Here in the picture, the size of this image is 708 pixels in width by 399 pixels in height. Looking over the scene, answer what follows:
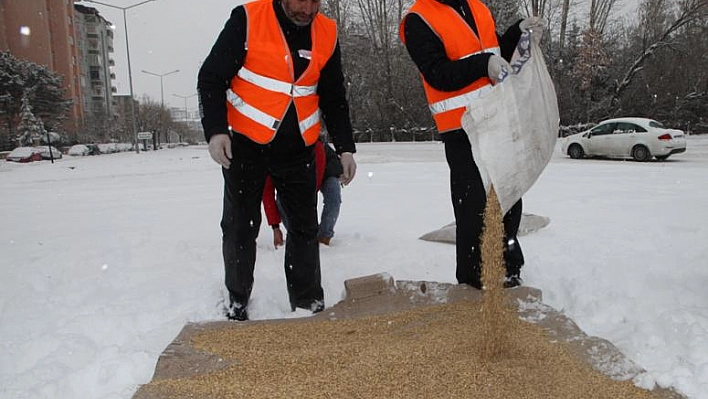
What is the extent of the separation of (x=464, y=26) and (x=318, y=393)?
2.01 metres

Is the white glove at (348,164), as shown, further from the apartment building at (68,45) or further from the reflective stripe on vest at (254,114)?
the apartment building at (68,45)

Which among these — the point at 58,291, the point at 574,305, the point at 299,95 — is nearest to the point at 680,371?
the point at 574,305

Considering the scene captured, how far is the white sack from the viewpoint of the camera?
2.46 m

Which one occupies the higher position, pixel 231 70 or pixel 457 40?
pixel 457 40

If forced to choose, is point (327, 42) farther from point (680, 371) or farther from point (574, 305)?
point (680, 371)

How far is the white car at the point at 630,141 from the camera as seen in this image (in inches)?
597

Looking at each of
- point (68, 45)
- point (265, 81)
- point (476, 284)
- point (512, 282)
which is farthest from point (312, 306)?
point (68, 45)

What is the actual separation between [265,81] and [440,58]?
91 cm

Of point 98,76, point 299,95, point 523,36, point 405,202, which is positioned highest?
point 98,76

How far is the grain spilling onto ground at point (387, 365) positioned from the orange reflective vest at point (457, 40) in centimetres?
112

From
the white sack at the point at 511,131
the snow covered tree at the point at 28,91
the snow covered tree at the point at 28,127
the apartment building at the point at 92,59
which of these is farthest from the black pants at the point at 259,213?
the apartment building at the point at 92,59

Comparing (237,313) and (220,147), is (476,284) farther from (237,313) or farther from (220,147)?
(220,147)

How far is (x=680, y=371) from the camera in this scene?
6.91 ft

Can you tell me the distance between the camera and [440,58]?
2.93m
